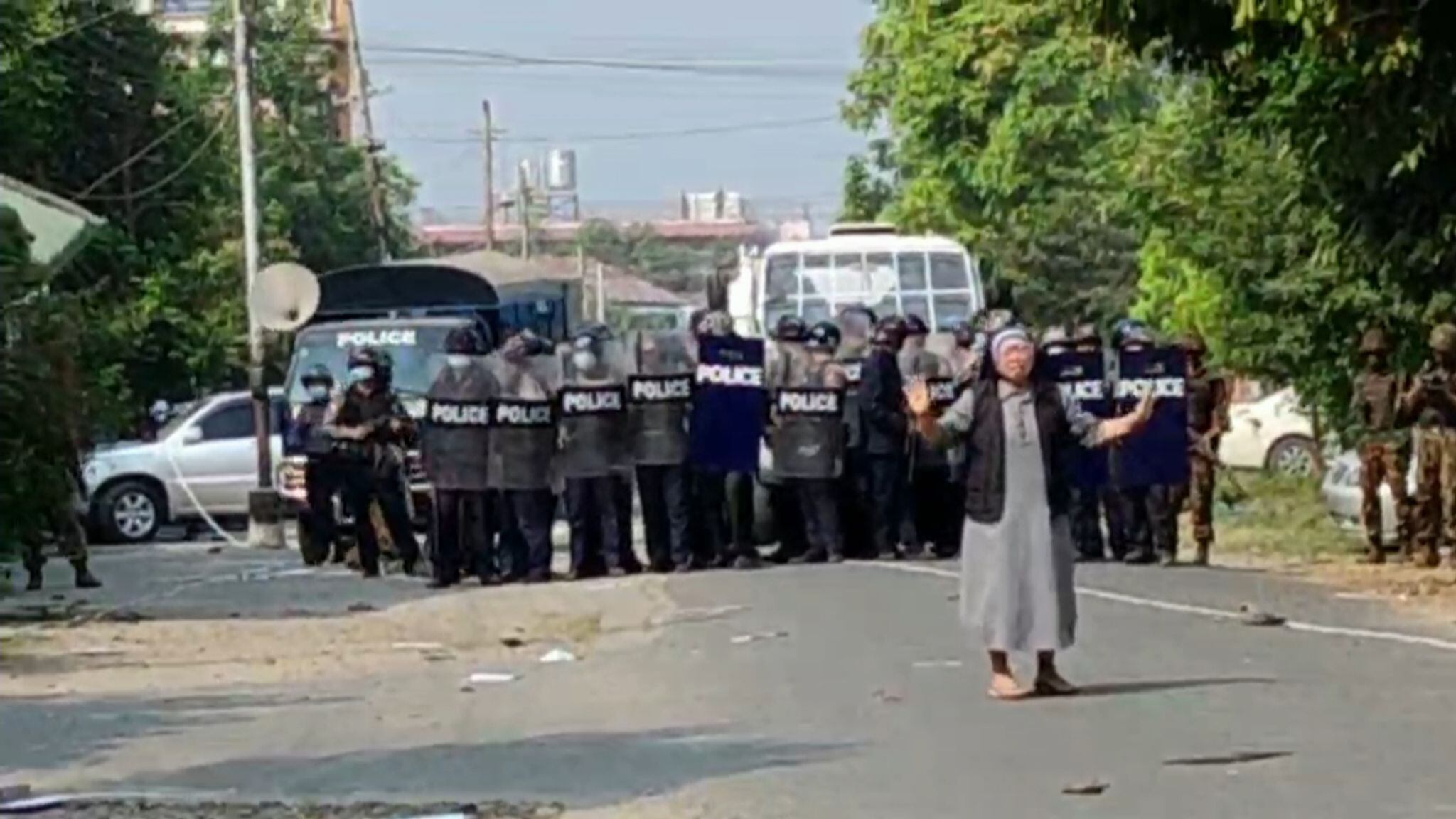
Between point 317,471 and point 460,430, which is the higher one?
point 460,430

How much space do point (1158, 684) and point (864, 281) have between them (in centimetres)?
1995

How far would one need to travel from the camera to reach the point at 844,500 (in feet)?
86.5

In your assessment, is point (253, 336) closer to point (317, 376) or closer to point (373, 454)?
point (317, 376)

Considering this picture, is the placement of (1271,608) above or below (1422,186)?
below

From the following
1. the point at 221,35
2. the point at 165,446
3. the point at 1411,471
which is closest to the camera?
the point at 1411,471

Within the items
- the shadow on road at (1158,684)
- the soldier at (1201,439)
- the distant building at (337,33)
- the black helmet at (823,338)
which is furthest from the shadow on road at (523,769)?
the distant building at (337,33)

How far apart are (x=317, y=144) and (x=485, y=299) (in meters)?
30.6

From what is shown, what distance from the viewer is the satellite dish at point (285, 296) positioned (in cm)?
3206

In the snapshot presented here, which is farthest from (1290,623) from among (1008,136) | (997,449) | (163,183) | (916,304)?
(1008,136)

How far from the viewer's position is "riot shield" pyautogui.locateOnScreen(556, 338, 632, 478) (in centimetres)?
2509

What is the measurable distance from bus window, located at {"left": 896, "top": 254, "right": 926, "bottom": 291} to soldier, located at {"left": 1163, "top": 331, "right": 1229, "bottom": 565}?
31.7ft

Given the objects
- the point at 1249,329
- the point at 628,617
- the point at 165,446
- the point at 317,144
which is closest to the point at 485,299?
the point at 165,446

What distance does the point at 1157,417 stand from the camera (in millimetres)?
24438

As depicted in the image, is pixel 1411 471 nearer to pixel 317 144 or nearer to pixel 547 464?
pixel 547 464
